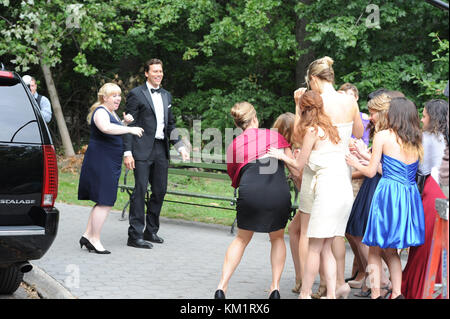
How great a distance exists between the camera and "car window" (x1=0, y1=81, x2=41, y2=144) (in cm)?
523

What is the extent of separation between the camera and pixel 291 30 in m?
17.2

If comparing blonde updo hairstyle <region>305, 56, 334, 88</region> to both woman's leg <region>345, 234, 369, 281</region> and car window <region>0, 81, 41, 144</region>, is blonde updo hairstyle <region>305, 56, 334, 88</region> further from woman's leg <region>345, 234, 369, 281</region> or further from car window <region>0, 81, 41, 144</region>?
car window <region>0, 81, 41, 144</region>

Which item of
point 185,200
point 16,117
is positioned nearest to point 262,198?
point 16,117

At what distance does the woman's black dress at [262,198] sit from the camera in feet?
18.1

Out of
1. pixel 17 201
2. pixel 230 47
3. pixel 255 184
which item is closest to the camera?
pixel 17 201

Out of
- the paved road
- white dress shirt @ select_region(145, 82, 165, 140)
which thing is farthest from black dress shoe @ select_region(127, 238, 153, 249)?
white dress shirt @ select_region(145, 82, 165, 140)

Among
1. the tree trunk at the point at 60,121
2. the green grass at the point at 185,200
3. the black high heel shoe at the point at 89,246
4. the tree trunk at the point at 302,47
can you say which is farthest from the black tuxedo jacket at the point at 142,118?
the tree trunk at the point at 60,121

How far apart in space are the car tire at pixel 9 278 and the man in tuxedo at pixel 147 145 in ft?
7.14

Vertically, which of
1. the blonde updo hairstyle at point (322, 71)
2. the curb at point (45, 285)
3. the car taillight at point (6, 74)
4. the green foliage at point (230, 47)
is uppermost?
the green foliage at point (230, 47)

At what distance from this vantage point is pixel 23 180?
5199 millimetres

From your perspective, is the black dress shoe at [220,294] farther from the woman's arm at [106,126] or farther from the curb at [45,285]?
the woman's arm at [106,126]

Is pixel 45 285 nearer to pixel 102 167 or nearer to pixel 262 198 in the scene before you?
pixel 102 167

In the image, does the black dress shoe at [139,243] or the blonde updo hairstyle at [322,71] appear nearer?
the blonde updo hairstyle at [322,71]

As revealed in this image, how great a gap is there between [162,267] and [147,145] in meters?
1.65
